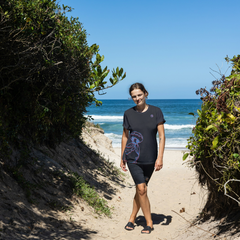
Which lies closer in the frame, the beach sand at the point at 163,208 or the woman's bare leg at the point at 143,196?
the woman's bare leg at the point at 143,196

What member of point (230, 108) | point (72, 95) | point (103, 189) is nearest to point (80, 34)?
point (72, 95)

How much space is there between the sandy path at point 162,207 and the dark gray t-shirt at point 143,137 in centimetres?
61

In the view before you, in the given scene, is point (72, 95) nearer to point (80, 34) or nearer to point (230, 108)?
point (80, 34)

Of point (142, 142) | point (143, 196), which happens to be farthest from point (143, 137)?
point (143, 196)

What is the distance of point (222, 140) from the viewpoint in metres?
3.04

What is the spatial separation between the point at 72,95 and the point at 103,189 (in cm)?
288

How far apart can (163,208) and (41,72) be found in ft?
13.5

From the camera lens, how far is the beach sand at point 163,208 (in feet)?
14.7

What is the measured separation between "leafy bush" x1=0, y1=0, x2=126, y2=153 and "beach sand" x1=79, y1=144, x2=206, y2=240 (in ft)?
7.70

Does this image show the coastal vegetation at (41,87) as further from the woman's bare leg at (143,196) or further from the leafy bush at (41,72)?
the woman's bare leg at (143,196)

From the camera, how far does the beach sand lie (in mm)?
4473

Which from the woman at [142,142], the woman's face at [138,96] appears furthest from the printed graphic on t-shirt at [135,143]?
the woman's face at [138,96]

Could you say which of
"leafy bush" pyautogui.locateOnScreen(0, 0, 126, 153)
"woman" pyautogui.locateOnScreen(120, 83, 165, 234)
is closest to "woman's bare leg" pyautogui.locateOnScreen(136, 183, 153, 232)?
"woman" pyautogui.locateOnScreen(120, 83, 165, 234)

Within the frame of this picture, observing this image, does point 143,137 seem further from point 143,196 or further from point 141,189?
point 143,196
